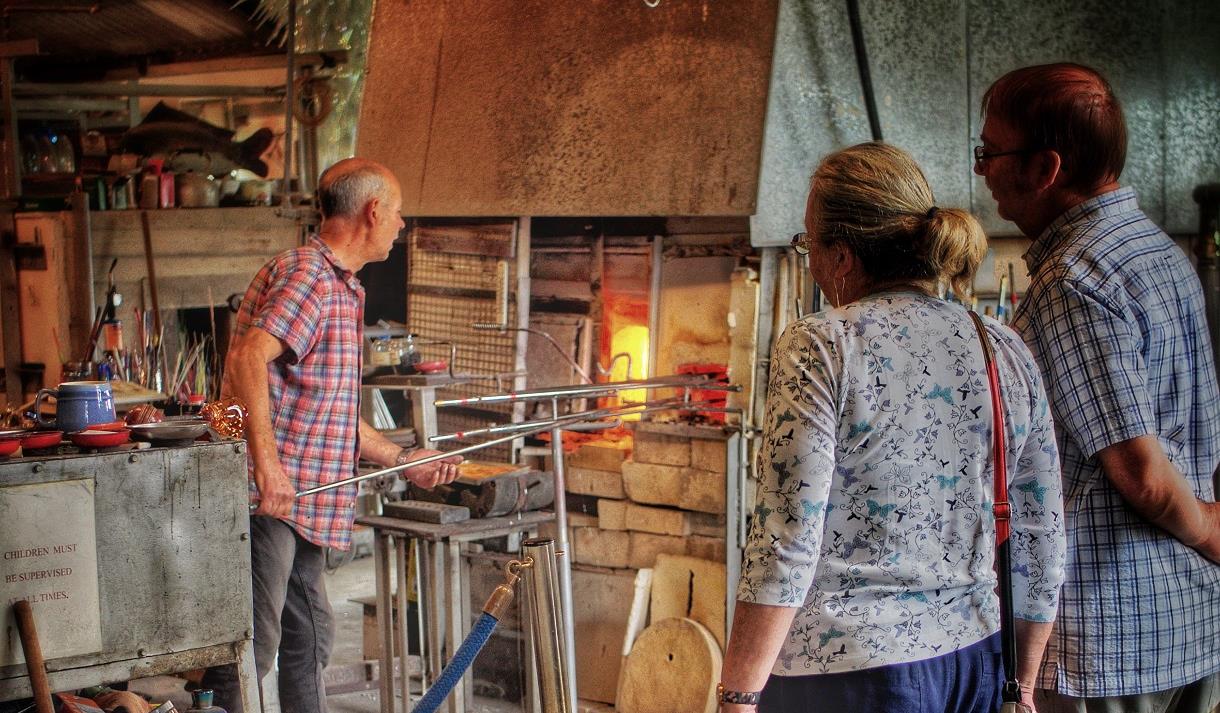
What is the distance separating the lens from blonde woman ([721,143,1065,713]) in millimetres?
1856

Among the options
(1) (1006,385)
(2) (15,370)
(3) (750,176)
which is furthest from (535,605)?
(2) (15,370)

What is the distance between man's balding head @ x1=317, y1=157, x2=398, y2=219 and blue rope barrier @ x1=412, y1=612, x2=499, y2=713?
69.5 inches

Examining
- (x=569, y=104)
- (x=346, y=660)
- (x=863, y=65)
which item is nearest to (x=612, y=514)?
(x=346, y=660)

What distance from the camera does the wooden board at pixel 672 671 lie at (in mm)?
4789

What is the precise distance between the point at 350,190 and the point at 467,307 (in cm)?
200

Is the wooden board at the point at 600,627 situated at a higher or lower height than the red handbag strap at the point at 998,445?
lower

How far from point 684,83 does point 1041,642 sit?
123 inches

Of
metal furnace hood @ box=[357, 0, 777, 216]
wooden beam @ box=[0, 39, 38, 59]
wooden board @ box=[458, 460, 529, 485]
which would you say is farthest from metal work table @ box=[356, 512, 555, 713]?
wooden beam @ box=[0, 39, 38, 59]

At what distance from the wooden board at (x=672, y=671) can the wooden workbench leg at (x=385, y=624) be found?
1062 mm

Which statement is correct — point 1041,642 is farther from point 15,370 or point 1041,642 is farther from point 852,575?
point 15,370

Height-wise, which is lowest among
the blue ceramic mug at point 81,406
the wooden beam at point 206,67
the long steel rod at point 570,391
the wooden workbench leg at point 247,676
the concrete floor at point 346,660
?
the concrete floor at point 346,660

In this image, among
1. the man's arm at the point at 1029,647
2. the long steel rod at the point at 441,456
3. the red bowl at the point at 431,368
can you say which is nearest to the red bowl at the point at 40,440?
the long steel rod at the point at 441,456

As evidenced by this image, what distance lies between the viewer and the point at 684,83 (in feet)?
15.6

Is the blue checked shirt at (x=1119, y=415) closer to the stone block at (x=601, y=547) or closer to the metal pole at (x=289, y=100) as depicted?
the stone block at (x=601, y=547)
